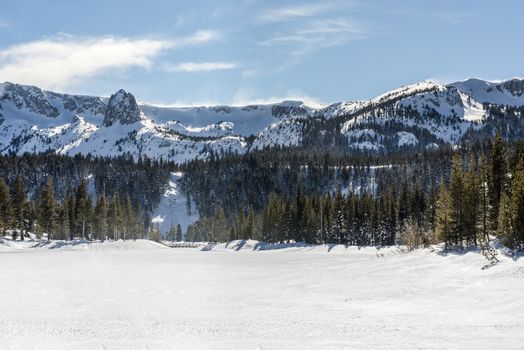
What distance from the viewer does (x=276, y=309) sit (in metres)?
27.0

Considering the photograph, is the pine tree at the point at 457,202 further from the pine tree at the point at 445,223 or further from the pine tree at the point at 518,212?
the pine tree at the point at 518,212

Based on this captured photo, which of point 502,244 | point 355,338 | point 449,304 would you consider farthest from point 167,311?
point 502,244

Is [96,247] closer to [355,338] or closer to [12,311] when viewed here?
[12,311]

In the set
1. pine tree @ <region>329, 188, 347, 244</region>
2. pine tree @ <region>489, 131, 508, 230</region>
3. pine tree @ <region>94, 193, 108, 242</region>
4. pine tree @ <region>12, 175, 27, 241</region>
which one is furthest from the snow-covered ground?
pine tree @ <region>94, 193, 108, 242</region>

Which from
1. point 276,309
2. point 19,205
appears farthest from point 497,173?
point 19,205

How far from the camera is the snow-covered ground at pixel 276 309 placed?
1920cm

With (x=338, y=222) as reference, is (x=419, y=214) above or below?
above

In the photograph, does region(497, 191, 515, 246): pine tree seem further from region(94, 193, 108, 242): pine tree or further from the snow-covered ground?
region(94, 193, 108, 242): pine tree

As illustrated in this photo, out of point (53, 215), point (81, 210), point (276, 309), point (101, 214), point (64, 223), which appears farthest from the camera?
point (101, 214)

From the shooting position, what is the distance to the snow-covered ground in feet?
63.0

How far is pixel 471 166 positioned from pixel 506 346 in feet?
153

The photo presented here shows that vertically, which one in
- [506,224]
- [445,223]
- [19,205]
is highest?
[19,205]

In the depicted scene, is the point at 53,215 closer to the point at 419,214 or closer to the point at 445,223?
the point at 419,214

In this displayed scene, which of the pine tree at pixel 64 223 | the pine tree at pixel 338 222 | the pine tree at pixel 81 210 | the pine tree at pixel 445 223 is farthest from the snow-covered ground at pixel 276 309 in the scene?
the pine tree at pixel 81 210
